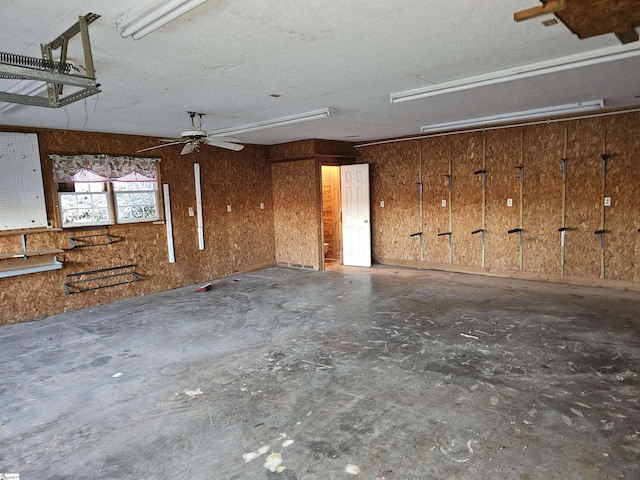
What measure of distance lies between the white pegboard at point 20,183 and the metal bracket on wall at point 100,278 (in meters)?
0.91

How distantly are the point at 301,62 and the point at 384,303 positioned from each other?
3378 millimetres

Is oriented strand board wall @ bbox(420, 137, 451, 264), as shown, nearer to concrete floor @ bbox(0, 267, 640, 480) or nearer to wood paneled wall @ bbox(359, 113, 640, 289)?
wood paneled wall @ bbox(359, 113, 640, 289)

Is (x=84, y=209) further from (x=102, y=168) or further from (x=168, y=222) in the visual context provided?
(x=168, y=222)

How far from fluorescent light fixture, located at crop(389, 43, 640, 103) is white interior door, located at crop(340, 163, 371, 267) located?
3707 millimetres

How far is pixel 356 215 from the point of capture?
8.12 metres

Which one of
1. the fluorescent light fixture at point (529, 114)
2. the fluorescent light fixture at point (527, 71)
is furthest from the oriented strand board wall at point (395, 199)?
the fluorescent light fixture at point (527, 71)

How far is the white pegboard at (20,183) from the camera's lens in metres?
5.10

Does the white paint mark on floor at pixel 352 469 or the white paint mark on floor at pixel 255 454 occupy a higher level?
the white paint mark on floor at pixel 255 454

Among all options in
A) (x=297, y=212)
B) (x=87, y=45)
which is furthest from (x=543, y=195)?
(x=87, y=45)

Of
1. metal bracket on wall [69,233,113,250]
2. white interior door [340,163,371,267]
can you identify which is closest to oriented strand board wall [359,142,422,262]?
white interior door [340,163,371,267]

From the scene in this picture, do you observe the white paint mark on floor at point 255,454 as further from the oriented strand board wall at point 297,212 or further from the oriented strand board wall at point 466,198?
the oriented strand board wall at point 466,198

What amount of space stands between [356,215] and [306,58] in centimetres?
521

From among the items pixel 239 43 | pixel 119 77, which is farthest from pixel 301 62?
pixel 119 77

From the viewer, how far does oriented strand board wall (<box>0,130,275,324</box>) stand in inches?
215
